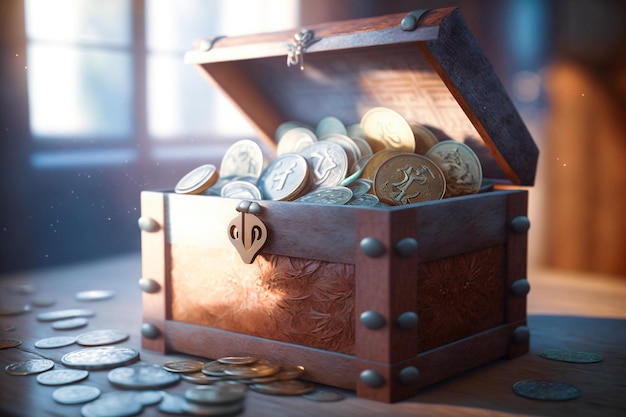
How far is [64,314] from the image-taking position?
3.66m

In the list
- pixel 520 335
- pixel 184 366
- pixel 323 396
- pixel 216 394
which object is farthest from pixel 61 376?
pixel 520 335

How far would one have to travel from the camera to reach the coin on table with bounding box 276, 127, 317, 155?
136 inches

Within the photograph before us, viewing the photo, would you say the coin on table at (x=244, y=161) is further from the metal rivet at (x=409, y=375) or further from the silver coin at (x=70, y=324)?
the metal rivet at (x=409, y=375)

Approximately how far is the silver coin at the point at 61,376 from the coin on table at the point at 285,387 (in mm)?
627

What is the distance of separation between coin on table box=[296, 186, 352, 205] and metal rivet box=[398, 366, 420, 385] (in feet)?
2.05

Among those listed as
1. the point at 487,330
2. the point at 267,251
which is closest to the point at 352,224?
the point at 267,251

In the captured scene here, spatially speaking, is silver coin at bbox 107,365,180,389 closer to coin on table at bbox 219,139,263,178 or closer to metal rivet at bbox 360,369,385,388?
metal rivet at bbox 360,369,385,388

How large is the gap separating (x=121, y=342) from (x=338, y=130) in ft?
4.37

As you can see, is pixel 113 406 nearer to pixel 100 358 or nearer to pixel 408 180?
pixel 100 358

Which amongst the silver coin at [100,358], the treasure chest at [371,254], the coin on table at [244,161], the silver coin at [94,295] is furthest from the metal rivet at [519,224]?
the silver coin at [94,295]

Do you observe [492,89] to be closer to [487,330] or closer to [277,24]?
[487,330]

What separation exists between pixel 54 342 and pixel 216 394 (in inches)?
42.9

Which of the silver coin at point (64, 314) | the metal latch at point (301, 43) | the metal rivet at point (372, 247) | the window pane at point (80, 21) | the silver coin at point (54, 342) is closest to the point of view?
the metal rivet at point (372, 247)

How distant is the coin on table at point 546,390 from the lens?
2.51 m
